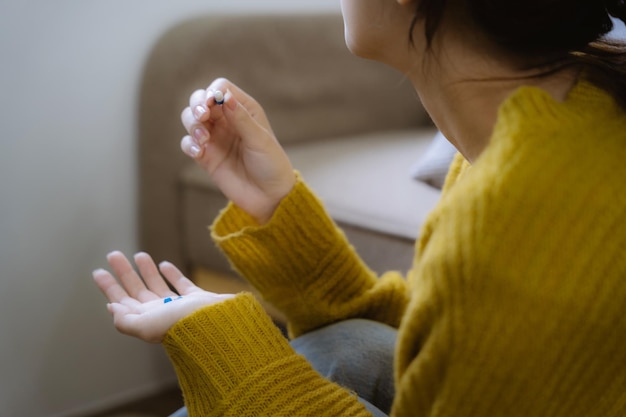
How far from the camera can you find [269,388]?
23.4 inches

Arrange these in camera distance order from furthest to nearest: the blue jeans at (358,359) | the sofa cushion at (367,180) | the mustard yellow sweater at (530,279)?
the sofa cushion at (367,180), the blue jeans at (358,359), the mustard yellow sweater at (530,279)

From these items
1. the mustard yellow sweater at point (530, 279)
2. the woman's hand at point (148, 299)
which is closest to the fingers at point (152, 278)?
the woman's hand at point (148, 299)

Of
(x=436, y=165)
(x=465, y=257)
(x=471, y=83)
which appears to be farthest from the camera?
(x=436, y=165)

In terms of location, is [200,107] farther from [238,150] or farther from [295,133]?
[295,133]

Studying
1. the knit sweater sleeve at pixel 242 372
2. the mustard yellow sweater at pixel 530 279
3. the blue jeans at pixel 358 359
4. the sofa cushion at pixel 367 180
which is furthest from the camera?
the sofa cushion at pixel 367 180

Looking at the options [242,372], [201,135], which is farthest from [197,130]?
[242,372]

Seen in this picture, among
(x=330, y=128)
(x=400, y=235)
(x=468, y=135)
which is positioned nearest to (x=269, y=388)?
(x=468, y=135)

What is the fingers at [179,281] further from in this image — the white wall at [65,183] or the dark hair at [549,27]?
the white wall at [65,183]

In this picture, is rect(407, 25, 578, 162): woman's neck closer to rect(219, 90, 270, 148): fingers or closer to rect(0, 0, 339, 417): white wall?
rect(219, 90, 270, 148): fingers

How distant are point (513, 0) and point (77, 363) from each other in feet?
3.33

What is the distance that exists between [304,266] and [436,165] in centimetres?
38

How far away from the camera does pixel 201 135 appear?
753 mm

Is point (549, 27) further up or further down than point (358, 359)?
further up

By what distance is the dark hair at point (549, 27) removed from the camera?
1.72ft
